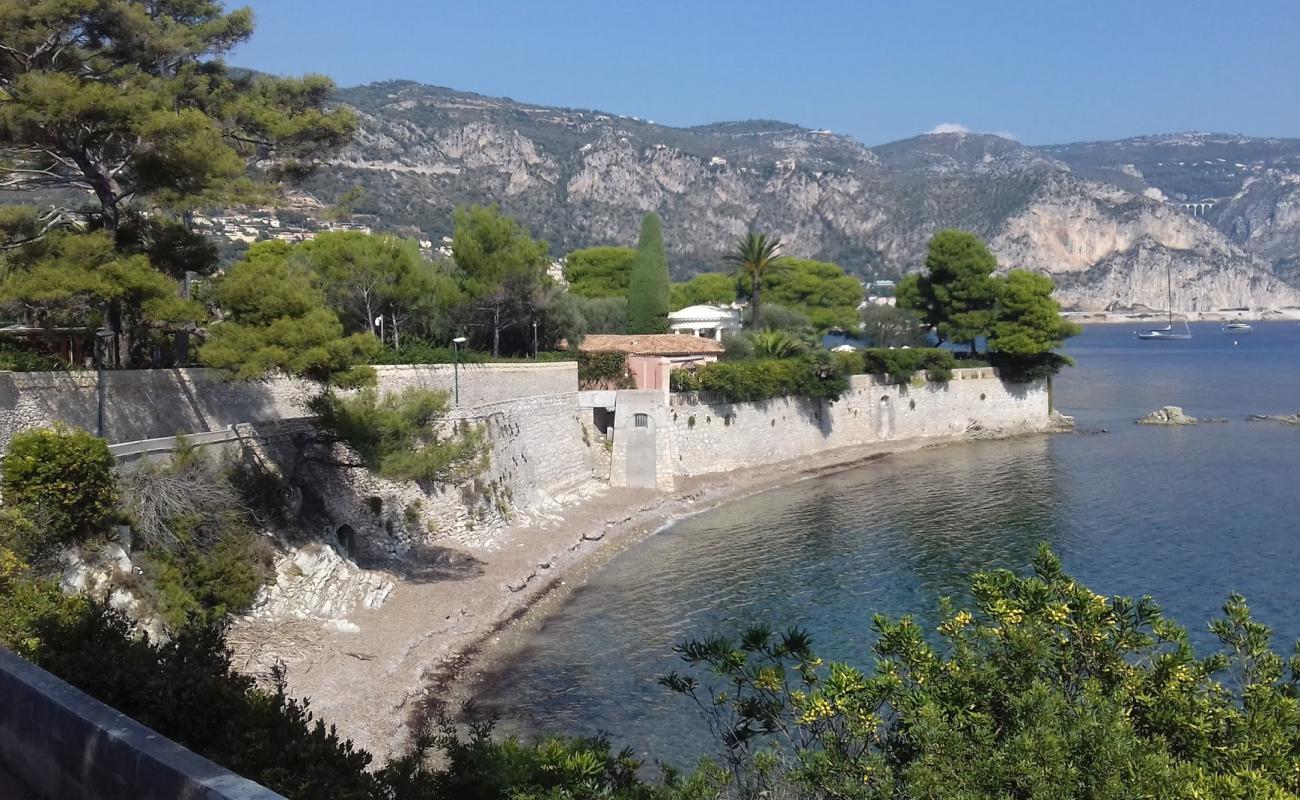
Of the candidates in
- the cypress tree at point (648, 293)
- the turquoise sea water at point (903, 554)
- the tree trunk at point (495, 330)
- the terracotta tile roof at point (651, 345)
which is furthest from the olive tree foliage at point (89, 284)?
the cypress tree at point (648, 293)

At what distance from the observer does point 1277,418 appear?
5131 centimetres

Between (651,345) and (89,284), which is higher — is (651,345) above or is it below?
below

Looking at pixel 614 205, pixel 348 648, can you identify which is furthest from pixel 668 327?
pixel 614 205

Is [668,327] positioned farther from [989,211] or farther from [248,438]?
[989,211]

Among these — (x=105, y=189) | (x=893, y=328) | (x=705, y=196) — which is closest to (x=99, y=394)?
(x=105, y=189)

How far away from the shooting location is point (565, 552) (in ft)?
81.6

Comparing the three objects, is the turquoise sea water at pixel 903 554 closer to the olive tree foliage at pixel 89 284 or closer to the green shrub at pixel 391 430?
the green shrub at pixel 391 430

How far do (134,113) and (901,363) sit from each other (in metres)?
33.9

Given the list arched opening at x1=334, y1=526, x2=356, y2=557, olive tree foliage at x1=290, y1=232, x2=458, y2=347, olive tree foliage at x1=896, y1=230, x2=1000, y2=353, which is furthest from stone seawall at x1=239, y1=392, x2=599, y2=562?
olive tree foliage at x1=896, y1=230, x2=1000, y2=353

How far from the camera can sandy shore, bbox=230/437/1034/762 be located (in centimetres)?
1491

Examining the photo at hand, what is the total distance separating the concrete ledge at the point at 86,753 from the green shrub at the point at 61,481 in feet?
30.1

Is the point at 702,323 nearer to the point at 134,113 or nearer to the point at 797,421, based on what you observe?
the point at 797,421

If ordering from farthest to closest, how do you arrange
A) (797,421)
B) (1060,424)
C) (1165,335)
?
1. (1165,335)
2. (1060,424)
3. (797,421)

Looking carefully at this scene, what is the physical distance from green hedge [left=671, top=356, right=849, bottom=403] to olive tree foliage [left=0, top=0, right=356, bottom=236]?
17392 mm
